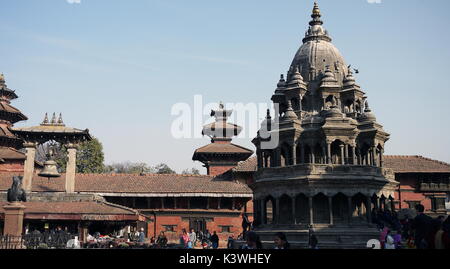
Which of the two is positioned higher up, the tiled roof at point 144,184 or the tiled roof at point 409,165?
the tiled roof at point 409,165

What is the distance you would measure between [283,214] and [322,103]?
29.7 feet

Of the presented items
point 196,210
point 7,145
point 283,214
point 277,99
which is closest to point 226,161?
point 196,210

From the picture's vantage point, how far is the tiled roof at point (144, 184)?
41312mm

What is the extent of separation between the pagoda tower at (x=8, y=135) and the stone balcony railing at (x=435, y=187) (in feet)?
139

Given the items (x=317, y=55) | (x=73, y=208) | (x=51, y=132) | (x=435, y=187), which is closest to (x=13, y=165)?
(x=51, y=132)

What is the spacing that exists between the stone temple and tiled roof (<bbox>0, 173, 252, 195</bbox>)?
32.1ft

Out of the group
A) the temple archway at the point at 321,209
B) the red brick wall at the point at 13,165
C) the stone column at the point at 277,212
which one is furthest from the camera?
the red brick wall at the point at 13,165

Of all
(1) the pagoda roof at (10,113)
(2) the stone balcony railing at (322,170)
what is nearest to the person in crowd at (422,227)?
(2) the stone balcony railing at (322,170)

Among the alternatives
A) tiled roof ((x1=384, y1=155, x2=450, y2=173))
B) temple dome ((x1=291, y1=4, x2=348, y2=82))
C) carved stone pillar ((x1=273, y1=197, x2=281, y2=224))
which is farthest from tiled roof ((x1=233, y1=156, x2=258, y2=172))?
carved stone pillar ((x1=273, y1=197, x2=281, y2=224))

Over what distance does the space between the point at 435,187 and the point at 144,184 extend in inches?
1168

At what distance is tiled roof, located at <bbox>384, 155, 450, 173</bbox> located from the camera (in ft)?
144

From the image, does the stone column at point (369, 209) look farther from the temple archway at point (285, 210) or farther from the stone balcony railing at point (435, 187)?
the stone balcony railing at point (435, 187)
